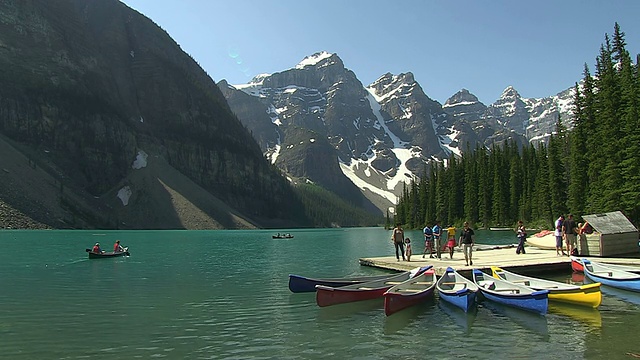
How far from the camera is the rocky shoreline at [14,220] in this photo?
120438mm

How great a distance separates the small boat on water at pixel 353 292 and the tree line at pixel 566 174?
39.0 meters

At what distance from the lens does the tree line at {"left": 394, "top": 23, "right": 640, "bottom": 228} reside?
176 ft

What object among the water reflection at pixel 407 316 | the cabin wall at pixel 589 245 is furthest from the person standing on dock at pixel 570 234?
the water reflection at pixel 407 316

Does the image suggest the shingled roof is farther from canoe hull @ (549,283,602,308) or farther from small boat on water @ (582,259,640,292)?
canoe hull @ (549,283,602,308)

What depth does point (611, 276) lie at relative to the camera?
1109 inches

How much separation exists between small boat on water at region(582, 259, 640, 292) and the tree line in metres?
25.6

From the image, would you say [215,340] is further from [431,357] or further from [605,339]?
[605,339]

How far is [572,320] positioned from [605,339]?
3.27 meters

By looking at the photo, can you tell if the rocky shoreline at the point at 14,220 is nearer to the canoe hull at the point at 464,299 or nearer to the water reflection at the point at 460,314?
the water reflection at the point at 460,314

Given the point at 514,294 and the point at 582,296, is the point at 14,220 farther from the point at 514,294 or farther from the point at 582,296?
the point at 582,296

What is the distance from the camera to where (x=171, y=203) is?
609ft

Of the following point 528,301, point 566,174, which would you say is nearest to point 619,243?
point 528,301

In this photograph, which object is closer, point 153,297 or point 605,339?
point 605,339

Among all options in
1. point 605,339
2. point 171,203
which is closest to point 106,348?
point 605,339
